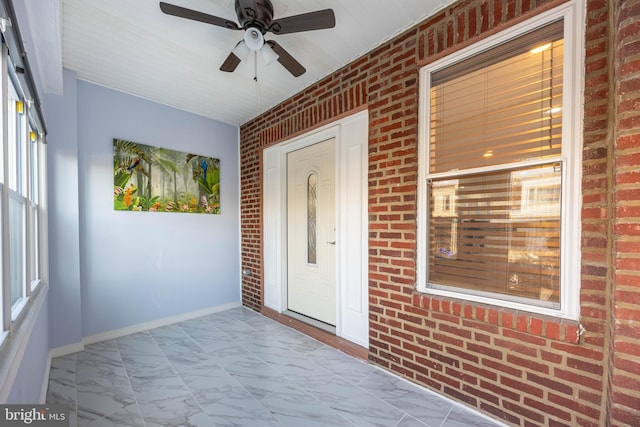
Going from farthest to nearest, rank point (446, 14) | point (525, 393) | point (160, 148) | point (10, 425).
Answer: point (160, 148), point (446, 14), point (525, 393), point (10, 425)

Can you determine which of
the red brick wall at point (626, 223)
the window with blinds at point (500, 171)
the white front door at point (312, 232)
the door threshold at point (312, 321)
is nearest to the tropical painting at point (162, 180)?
the white front door at point (312, 232)

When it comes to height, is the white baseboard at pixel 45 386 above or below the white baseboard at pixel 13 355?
below

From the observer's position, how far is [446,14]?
1.96 metres

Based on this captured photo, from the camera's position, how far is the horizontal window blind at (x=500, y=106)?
A: 1.61 metres

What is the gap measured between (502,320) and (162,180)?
364 centimetres

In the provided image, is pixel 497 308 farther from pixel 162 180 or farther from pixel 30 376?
pixel 162 180

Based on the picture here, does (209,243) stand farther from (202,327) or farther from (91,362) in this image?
(91,362)

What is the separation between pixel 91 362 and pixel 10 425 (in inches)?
70.2

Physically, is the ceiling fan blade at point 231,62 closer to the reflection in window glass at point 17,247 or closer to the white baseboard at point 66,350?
the reflection in window glass at point 17,247

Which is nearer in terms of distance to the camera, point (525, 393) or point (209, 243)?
point (525, 393)

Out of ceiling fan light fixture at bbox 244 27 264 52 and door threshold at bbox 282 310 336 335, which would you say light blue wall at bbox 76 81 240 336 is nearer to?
door threshold at bbox 282 310 336 335

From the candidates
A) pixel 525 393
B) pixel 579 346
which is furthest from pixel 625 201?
pixel 525 393

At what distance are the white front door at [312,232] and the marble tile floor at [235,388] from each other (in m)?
0.49

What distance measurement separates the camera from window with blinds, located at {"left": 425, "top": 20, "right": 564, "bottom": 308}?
161 cm
